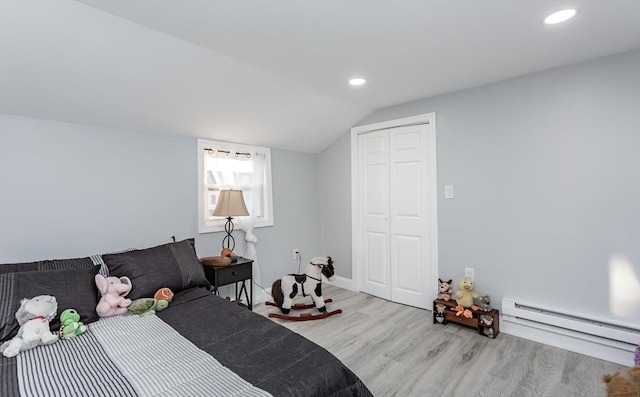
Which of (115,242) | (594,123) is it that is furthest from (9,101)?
(594,123)

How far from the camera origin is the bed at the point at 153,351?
1.12m

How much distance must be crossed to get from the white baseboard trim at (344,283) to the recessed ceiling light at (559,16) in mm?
3183

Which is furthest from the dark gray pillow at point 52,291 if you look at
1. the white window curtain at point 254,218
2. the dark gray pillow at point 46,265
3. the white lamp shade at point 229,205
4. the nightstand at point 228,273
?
the white window curtain at point 254,218

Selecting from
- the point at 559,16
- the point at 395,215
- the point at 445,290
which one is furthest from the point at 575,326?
the point at 559,16

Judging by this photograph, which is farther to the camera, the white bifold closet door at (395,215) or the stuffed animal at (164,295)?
the white bifold closet door at (395,215)

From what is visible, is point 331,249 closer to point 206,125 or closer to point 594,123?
point 206,125

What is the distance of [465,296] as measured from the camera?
2.78m

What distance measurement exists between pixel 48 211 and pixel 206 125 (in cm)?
140

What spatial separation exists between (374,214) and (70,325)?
2.96 metres

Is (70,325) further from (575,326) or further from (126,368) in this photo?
(575,326)

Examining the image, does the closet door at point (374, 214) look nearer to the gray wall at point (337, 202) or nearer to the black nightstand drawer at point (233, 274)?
the gray wall at point (337, 202)

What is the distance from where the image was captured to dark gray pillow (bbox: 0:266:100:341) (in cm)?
151

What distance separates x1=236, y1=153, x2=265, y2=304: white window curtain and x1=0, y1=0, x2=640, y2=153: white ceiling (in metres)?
0.76

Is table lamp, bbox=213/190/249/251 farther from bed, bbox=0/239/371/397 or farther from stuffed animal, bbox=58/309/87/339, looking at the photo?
stuffed animal, bbox=58/309/87/339
